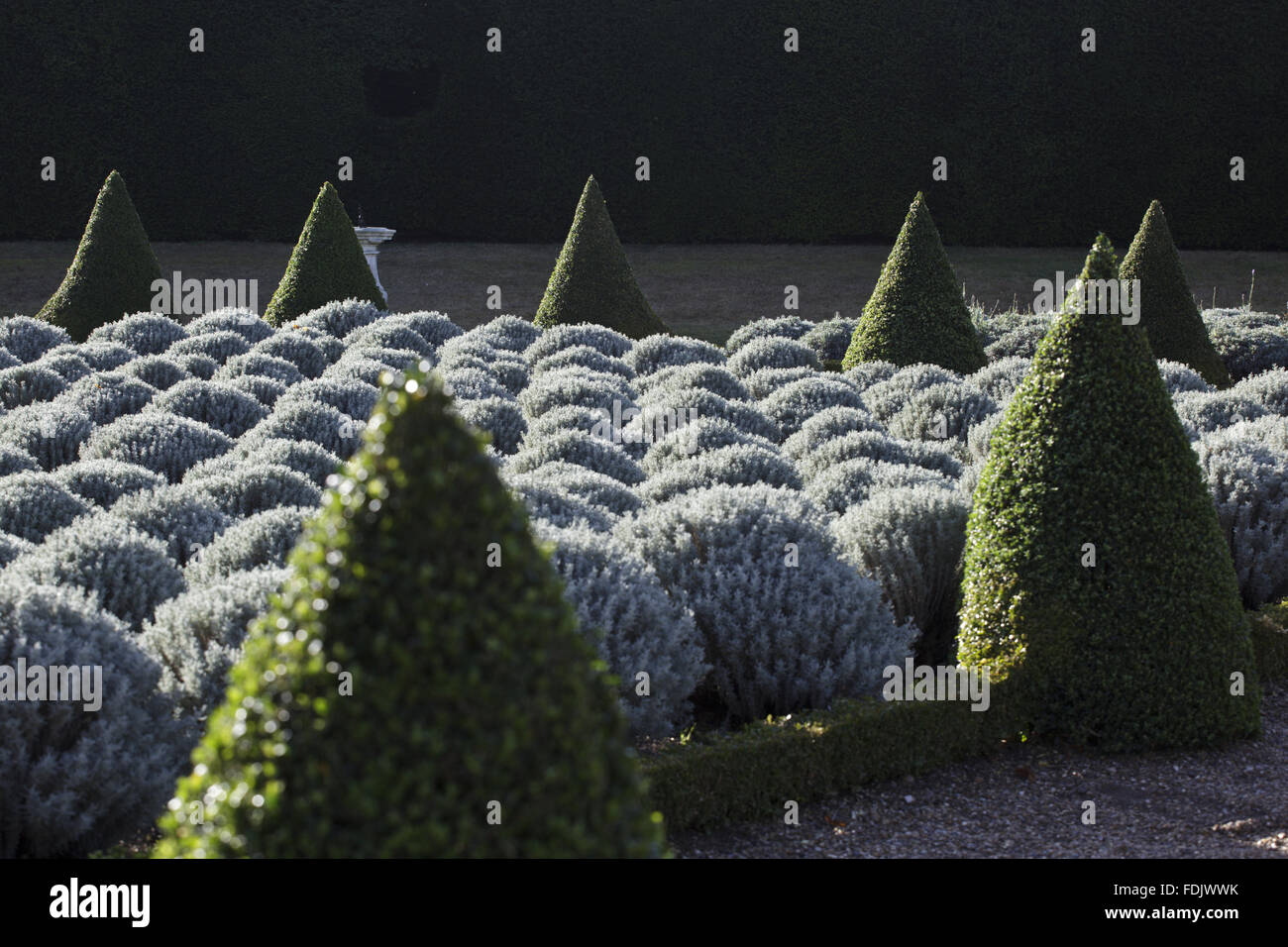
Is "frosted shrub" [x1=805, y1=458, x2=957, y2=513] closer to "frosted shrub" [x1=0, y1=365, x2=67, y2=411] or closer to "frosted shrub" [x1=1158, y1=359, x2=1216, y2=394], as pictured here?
"frosted shrub" [x1=1158, y1=359, x2=1216, y2=394]

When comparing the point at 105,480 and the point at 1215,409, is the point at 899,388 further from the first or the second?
the point at 105,480

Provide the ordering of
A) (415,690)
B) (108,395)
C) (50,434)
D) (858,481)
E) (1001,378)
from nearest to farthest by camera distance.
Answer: (415,690) < (858,481) < (50,434) < (108,395) < (1001,378)

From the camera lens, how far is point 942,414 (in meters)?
9.70

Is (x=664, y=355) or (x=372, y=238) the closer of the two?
(x=664, y=355)

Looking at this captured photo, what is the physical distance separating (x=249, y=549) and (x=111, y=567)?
558 millimetres

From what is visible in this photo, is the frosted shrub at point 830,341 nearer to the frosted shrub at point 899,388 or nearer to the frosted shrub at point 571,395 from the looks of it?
the frosted shrub at point 899,388

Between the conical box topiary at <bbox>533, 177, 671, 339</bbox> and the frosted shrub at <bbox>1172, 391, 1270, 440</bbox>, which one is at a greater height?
the conical box topiary at <bbox>533, 177, 671, 339</bbox>

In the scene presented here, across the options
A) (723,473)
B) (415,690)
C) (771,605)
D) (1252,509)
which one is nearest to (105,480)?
(723,473)

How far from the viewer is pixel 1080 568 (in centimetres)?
530

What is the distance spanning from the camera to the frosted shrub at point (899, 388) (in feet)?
33.2

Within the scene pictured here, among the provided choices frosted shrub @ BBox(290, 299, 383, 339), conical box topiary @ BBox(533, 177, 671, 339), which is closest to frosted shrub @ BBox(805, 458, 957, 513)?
frosted shrub @ BBox(290, 299, 383, 339)

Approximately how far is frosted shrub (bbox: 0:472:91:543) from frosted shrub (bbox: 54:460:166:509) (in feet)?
1.06

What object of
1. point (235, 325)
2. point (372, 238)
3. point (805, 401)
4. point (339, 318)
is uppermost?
point (372, 238)

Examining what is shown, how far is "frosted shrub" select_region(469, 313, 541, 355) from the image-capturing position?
12.4 metres
